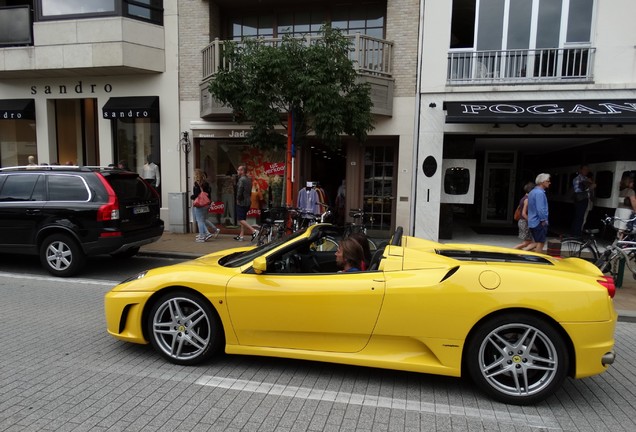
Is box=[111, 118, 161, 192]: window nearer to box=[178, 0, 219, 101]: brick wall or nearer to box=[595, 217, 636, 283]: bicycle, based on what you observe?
box=[178, 0, 219, 101]: brick wall

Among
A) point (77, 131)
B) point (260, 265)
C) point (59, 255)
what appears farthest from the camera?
point (77, 131)

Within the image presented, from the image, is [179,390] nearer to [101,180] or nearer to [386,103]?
[101,180]

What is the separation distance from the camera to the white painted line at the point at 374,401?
3.01 metres

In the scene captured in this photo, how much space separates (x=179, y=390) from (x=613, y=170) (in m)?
12.4

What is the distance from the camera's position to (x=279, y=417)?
9.80 ft

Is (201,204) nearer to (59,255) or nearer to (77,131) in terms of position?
(59,255)

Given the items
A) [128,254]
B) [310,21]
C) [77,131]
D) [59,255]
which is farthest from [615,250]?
[77,131]

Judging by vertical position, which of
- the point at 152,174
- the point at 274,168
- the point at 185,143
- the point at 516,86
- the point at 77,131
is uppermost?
the point at 516,86

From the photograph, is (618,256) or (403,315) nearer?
(403,315)

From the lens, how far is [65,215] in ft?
23.5

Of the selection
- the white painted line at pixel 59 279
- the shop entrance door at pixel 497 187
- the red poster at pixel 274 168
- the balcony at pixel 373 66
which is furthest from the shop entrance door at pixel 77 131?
the shop entrance door at pixel 497 187

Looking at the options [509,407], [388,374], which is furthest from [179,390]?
[509,407]

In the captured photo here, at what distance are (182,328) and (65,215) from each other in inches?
186

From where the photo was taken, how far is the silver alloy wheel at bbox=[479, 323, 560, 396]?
3.12 metres
